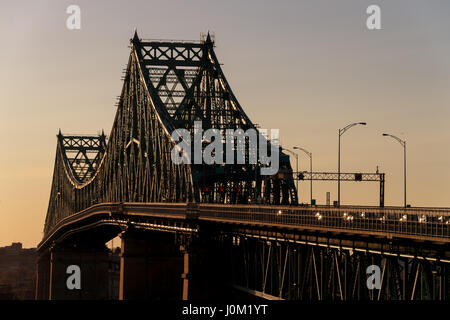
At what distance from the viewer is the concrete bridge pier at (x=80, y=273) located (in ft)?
598

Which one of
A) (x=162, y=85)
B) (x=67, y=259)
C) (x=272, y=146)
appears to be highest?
(x=162, y=85)

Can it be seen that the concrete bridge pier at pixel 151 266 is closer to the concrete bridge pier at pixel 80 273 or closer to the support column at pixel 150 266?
the support column at pixel 150 266

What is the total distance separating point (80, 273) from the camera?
608 feet

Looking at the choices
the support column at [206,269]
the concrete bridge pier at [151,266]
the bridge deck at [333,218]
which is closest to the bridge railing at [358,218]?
the bridge deck at [333,218]

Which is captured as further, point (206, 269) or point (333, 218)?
point (206, 269)

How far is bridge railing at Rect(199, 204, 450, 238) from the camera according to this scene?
163 ft

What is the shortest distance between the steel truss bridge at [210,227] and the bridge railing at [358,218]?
0.34 ft

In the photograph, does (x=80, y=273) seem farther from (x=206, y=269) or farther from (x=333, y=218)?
(x=333, y=218)

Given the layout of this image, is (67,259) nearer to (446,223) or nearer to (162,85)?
(162,85)

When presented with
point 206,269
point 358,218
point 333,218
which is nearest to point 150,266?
point 206,269

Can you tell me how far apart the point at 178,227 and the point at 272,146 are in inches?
705

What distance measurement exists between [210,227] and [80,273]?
105m
